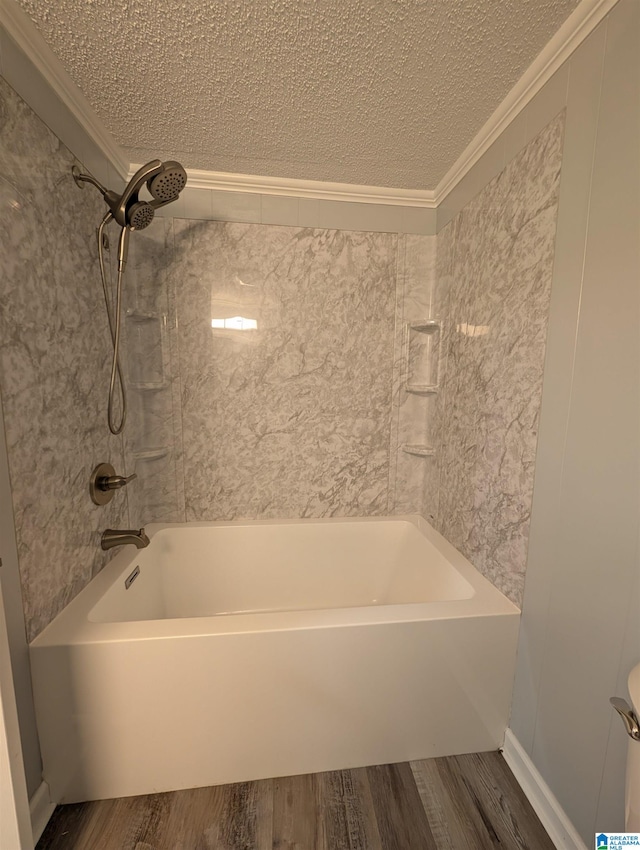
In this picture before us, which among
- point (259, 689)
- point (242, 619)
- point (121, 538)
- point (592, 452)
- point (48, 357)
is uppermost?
point (48, 357)

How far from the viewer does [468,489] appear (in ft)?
4.99

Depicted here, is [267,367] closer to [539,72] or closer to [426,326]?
[426,326]

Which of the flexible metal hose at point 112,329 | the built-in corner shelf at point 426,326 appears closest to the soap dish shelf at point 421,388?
the built-in corner shelf at point 426,326

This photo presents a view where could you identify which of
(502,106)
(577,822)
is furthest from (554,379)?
(577,822)

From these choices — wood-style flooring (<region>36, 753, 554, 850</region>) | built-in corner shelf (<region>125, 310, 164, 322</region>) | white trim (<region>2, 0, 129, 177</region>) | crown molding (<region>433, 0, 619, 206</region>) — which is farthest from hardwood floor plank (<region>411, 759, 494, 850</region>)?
white trim (<region>2, 0, 129, 177</region>)

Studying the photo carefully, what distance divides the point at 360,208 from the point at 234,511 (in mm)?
1613

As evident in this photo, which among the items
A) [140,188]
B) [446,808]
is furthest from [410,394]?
[446,808]

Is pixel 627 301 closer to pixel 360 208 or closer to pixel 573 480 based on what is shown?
pixel 573 480

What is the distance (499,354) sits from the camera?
1315 mm

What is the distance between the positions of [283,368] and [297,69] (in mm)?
1071

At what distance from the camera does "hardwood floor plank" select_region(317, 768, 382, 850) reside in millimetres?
1013

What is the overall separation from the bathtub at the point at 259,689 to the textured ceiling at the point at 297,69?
5.30 ft

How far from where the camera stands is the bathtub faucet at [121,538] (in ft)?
4.64

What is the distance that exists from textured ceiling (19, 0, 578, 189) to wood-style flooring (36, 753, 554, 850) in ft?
7.00
